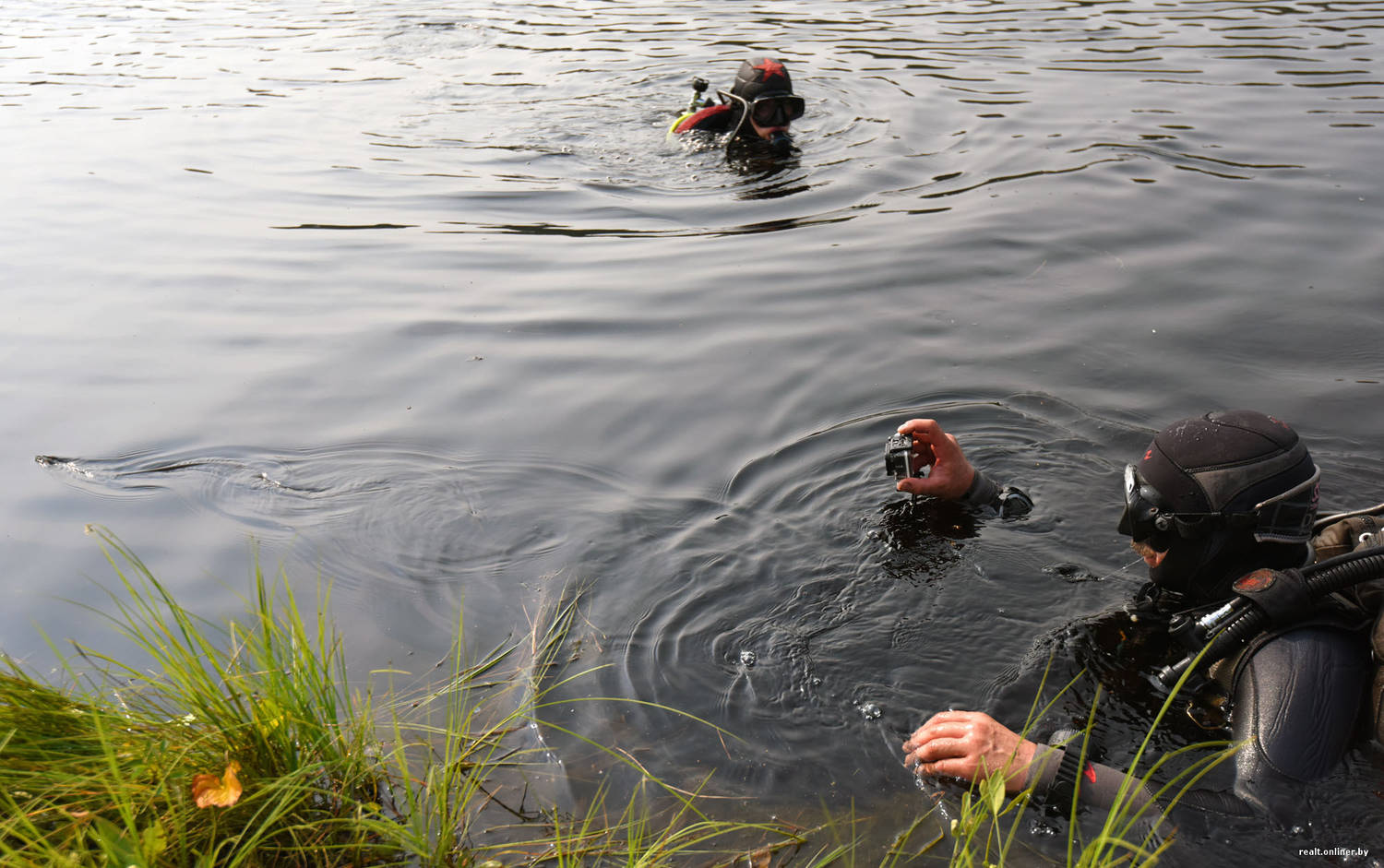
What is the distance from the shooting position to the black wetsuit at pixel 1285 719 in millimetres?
2555

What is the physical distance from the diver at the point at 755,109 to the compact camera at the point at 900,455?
19.7 feet

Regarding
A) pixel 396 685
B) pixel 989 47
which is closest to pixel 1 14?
pixel 989 47

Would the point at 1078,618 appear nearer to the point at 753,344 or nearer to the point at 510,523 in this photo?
the point at 510,523

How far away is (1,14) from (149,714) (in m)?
18.8

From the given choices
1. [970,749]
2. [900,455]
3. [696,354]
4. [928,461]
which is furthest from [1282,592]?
[696,354]

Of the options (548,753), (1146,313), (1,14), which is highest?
(1,14)

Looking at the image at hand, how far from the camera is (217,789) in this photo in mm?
2252

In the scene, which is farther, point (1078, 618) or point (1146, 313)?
point (1146, 313)

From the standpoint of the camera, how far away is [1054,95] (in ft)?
33.0

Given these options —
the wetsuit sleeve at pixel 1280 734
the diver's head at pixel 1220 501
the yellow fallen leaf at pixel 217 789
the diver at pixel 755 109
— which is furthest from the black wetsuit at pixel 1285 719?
the diver at pixel 755 109

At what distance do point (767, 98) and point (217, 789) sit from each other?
817 cm

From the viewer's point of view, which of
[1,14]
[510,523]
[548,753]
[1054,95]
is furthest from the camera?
[1,14]

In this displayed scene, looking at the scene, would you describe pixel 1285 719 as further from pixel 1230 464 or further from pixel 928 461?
pixel 928 461

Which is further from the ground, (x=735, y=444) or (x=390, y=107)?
(x=390, y=107)
